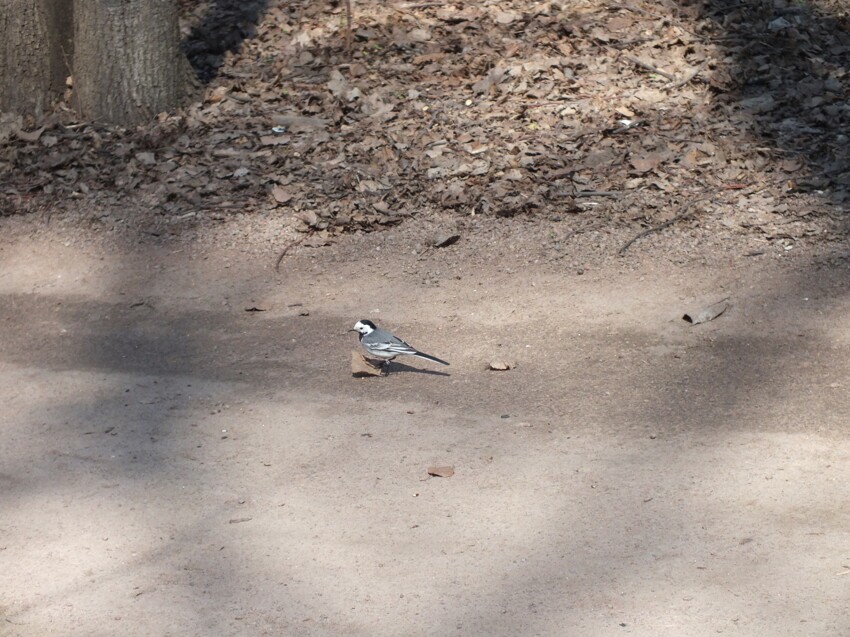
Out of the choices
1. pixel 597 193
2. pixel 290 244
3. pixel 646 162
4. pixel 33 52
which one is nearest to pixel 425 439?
pixel 290 244

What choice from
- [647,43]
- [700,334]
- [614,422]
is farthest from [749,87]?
[614,422]

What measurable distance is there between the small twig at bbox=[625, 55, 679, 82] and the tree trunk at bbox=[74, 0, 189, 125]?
4.27 meters

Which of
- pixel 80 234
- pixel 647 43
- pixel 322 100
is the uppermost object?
pixel 647 43

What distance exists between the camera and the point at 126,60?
8742mm

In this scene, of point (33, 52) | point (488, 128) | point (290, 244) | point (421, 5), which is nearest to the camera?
point (290, 244)

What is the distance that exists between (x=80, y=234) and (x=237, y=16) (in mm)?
3982

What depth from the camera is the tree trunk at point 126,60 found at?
859 cm

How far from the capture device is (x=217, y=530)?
4527 millimetres

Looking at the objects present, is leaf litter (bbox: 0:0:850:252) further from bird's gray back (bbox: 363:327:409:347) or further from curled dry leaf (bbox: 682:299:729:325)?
bird's gray back (bbox: 363:327:409:347)

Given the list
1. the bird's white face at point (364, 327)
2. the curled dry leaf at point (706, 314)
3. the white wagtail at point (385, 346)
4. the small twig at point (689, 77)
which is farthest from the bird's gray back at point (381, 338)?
the small twig at point (689, 77)

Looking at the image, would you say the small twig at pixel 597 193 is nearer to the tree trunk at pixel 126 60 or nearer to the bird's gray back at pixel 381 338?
the bird's gray back at pixel 381 338

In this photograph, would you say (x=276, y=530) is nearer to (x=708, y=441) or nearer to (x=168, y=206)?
(x=708, y=441)

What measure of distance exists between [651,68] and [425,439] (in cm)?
533

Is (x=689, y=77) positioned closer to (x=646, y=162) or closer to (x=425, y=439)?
(x=646, y=162)
